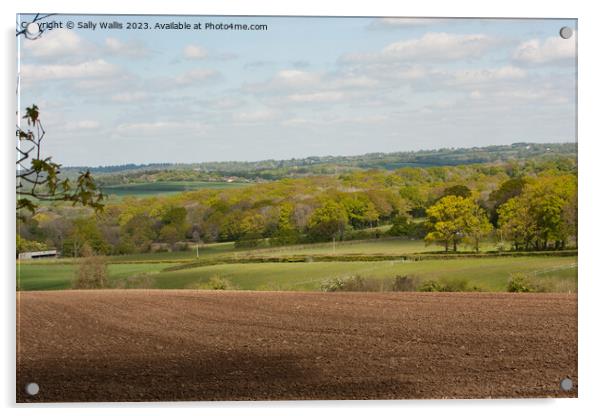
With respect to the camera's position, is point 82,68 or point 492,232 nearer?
point 82,68

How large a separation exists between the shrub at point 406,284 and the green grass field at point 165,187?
191cm

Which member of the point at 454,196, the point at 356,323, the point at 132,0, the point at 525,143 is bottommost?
the point at 356,323

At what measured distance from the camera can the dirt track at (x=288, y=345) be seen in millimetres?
7645

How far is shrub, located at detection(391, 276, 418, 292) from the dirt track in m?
0.10

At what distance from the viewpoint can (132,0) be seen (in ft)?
24.9

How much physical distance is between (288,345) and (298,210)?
141 cm

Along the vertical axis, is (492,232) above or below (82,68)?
below

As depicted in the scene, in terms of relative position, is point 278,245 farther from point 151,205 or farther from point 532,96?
point 532,96

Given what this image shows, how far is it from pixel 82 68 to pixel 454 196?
4020 mm

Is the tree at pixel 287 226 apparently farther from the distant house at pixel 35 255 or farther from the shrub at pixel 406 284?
the distant house at pixel 35 255

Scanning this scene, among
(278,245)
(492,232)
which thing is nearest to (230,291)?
(278,245)

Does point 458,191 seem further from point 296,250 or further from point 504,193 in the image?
point 296,250

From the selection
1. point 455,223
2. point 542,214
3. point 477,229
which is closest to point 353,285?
point 455,223

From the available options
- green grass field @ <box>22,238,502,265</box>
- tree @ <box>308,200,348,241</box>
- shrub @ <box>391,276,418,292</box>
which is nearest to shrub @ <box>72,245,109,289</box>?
green grass field @ <box>22,238,502,265</box>
